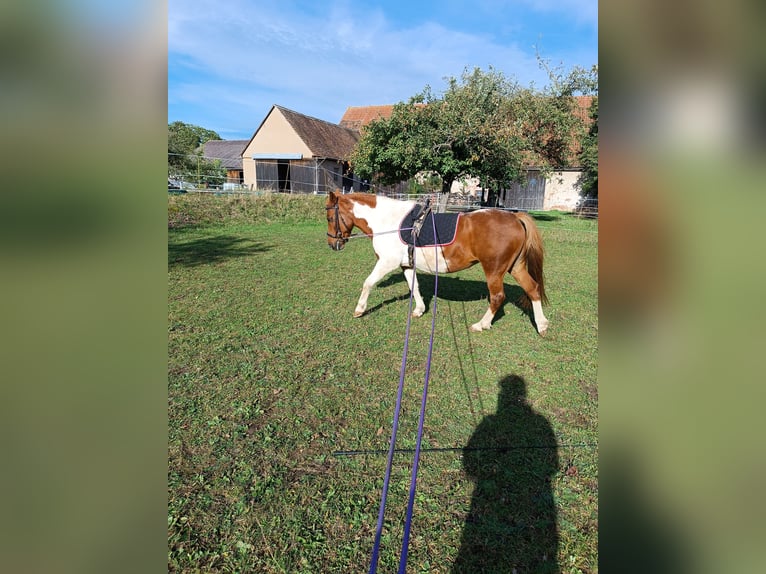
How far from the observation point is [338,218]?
19.9 ft

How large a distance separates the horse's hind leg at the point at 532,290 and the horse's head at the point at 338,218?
99.1 inches

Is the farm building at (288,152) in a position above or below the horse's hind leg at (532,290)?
above

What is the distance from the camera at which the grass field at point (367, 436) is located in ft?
7.72

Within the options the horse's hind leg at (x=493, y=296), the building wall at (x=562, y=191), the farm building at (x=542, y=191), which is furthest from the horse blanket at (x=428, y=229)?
the building wall at (x=562, y=191)

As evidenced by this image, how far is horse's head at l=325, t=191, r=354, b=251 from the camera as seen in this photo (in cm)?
604

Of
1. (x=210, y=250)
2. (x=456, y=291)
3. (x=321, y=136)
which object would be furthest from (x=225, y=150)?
(x=456, y=291)

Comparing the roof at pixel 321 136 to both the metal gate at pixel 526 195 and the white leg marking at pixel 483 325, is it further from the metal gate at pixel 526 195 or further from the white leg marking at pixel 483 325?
the white leg marking at pixel 483 325

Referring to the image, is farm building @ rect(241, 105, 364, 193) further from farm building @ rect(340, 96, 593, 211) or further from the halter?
the halter

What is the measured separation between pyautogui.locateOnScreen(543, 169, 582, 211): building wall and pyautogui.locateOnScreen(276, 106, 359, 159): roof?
48.8 ft
